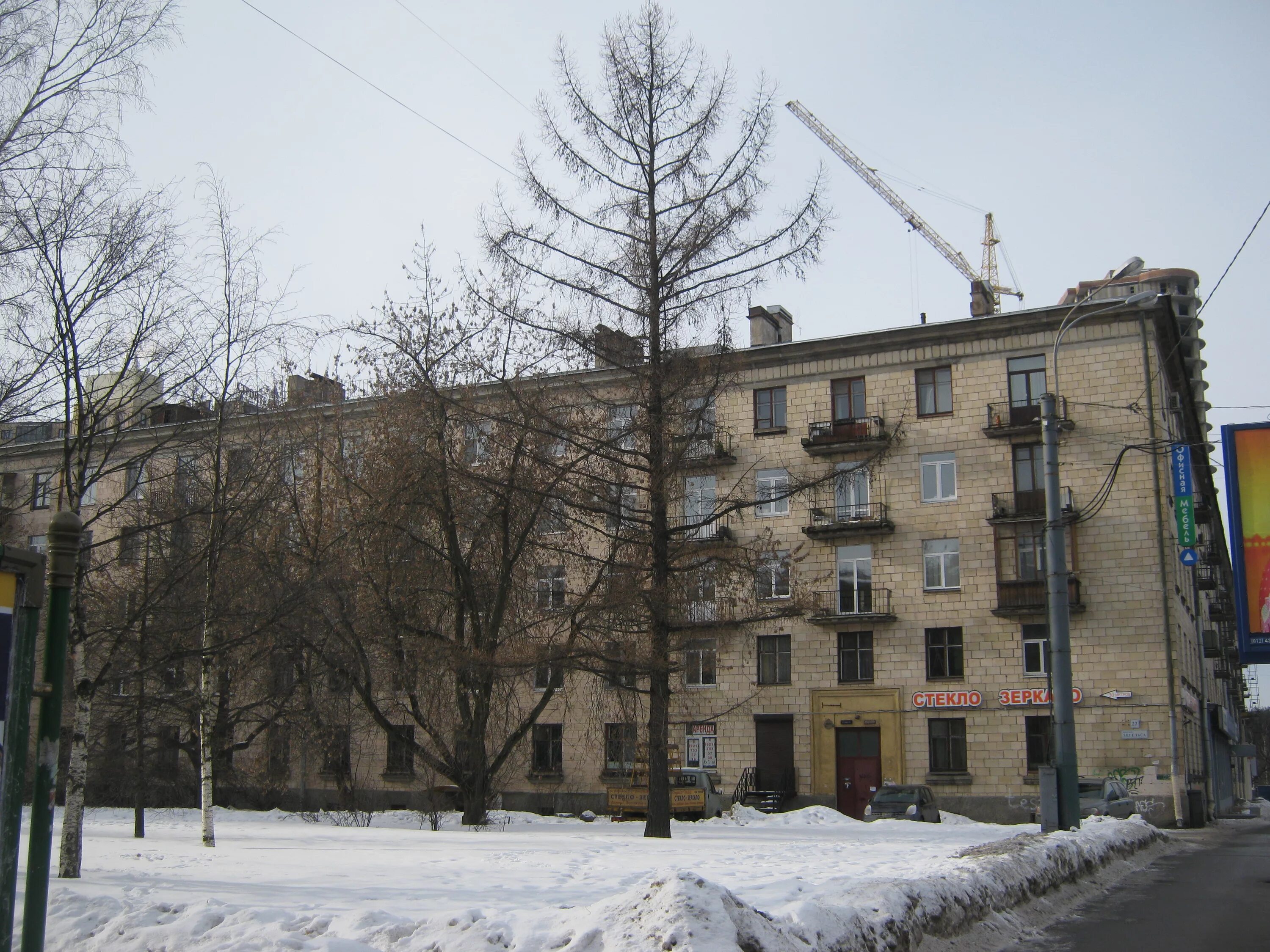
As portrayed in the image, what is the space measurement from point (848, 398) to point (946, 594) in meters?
7.94

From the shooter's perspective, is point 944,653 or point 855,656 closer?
point 944,653

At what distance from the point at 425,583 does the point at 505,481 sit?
19.6 feet

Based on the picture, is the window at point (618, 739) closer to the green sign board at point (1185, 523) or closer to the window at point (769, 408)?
the window at point (769, 408)

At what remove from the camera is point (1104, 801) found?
103ft

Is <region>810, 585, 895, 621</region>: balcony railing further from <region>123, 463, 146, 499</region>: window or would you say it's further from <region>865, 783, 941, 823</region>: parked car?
<region>123, 463, 146, 499</region>: window

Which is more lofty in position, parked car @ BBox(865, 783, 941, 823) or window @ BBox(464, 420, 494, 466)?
window @ BBox(464, 420, 494, 466)

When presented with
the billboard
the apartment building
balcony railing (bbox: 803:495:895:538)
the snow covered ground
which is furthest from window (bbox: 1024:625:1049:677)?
the snow covered ground

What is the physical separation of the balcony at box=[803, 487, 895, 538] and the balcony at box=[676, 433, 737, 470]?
18611mm

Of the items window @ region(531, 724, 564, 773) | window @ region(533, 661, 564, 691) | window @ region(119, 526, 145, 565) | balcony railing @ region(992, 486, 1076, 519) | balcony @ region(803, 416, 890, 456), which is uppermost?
balcony @ region(803, 416, 890, 456)

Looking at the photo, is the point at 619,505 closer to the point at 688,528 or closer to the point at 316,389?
the point at 688,528

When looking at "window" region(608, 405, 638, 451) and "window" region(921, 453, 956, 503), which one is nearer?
"window" region(608, 405, 638, 451)

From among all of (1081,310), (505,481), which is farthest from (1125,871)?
(1081,310)

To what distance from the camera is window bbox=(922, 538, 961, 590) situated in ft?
129

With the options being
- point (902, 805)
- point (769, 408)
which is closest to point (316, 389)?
point (902, 805)
